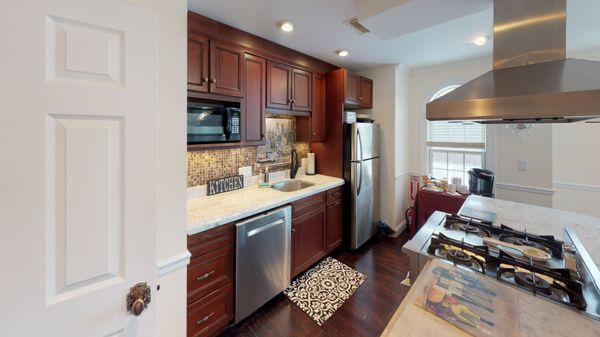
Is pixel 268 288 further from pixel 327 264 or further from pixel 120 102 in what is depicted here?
pixel 120 102

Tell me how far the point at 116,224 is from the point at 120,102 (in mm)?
473

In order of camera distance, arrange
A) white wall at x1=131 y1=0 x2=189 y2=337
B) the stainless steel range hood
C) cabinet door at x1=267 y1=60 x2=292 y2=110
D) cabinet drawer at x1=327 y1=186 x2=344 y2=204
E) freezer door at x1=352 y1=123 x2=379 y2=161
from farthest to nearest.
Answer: freezer door at x1=352 y1=123 x2=379 y2=161 → cabinet drawer at x1=327 y1=186 x2=344 y2=204 → cabinet door at x1=267 y1=60 x2=292 y2=110 → white wall at x1=131 y1=0 x2=189 y2=337 → the stainless steel range hood

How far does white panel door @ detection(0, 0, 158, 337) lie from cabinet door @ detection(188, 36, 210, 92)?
844 mm

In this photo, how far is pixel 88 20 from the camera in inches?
32.8

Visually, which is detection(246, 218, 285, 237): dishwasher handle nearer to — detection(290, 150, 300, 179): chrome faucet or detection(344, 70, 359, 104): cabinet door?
detection(290, 150, 300, 179): chrome faucet

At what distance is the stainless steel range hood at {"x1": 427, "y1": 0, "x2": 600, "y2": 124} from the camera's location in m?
0.87

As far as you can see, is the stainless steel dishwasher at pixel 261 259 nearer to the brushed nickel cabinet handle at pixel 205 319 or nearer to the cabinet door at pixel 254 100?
the brushed nickel cabinet handle at pixel 205 319

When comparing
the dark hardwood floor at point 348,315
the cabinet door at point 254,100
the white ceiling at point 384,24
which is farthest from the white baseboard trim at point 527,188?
the cabinet door at point 254,100

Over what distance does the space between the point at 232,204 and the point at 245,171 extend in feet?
2.27

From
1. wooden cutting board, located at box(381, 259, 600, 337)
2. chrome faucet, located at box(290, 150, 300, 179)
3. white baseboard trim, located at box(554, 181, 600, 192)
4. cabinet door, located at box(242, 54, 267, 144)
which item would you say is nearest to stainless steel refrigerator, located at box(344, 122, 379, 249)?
chrome faucet, located at box(290, 150, 300, 179)

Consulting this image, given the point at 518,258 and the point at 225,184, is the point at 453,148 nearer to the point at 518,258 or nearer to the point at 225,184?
the point at 518,258

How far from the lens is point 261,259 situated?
76.3 inches

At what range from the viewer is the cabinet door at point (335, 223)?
110 inches

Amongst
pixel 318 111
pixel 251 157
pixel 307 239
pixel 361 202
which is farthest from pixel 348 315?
pixel 318 111
